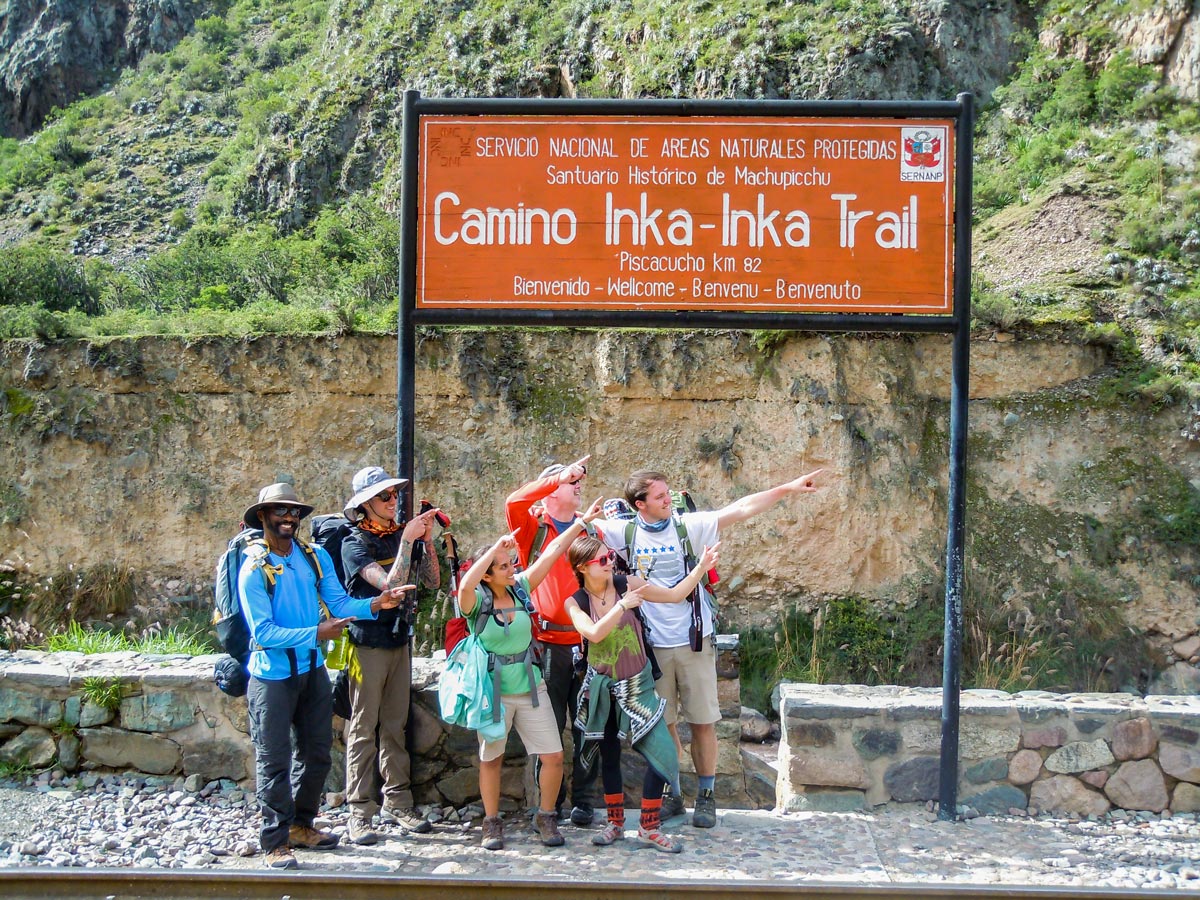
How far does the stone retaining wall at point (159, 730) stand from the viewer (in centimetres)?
576

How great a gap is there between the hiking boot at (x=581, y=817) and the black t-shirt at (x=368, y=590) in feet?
4.10

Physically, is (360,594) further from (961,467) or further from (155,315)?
(155,315)

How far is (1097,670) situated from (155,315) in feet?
39.0

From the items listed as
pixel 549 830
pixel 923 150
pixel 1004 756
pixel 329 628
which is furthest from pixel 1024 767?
pixel 329 628

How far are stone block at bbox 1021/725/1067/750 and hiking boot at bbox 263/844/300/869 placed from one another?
12.5ft

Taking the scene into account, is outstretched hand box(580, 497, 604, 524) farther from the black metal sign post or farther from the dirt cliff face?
the dirt cliff face

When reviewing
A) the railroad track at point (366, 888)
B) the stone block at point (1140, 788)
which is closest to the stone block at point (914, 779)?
the stone block at point (1140, 788)

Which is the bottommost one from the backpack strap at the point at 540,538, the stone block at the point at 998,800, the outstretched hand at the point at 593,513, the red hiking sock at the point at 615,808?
the stone block at the point at 998,800

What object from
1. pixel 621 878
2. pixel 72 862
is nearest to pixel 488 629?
pixel 621 878

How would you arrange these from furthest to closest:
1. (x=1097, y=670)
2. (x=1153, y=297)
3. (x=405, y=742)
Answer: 1. (x=1153, y=297)
2. (x=1097, y=670)
3. (x=405, y=742)

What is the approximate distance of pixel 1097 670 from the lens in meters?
9.90

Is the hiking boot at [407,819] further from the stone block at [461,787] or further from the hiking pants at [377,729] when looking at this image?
the stone block at [461,787]

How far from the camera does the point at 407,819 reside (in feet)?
17.7

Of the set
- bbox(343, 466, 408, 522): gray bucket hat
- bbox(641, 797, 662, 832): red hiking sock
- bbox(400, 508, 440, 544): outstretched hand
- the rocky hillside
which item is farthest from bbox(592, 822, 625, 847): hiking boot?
the rocky hillside
